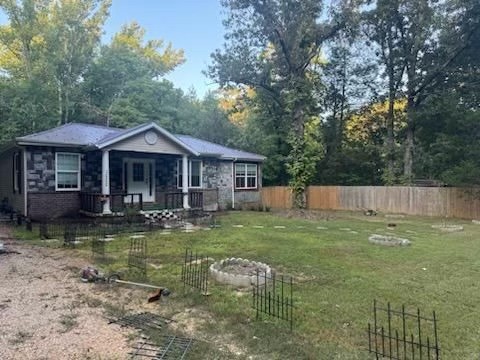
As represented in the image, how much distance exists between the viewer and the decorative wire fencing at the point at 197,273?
5.75 m

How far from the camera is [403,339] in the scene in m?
3.55

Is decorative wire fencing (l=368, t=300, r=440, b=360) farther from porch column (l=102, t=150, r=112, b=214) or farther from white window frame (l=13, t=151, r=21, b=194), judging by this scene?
white window frame (l=13, t=151, r=21, b=194)

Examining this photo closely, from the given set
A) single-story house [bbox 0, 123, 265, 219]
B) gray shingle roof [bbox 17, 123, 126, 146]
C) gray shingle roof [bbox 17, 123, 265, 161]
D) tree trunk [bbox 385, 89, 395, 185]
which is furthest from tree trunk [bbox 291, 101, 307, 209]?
gray shingle roof [bbox 17, 123, 126, 146]

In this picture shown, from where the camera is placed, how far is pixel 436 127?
23938 mm

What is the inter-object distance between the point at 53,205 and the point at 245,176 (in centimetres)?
1038

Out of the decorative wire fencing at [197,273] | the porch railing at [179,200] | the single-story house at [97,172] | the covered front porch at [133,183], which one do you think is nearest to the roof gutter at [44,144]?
the single-story house at [97,172]

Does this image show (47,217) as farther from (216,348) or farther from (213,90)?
(213,90)

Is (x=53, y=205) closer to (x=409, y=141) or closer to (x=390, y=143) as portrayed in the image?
(x=390, y=143)

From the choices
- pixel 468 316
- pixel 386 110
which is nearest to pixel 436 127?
pixel 386 110

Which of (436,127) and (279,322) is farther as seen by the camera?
(436,127)

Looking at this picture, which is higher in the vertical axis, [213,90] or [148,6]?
[148,6]

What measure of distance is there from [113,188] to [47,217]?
260 centimetres

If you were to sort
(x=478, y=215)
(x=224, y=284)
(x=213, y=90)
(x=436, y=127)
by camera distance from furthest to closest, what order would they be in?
1. (x=213, y=90)
2. (x=436, y=127)
3. (x=478, y=215)
4. (x=224, y=284)

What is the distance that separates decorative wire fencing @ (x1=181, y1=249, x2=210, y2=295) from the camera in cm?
575
